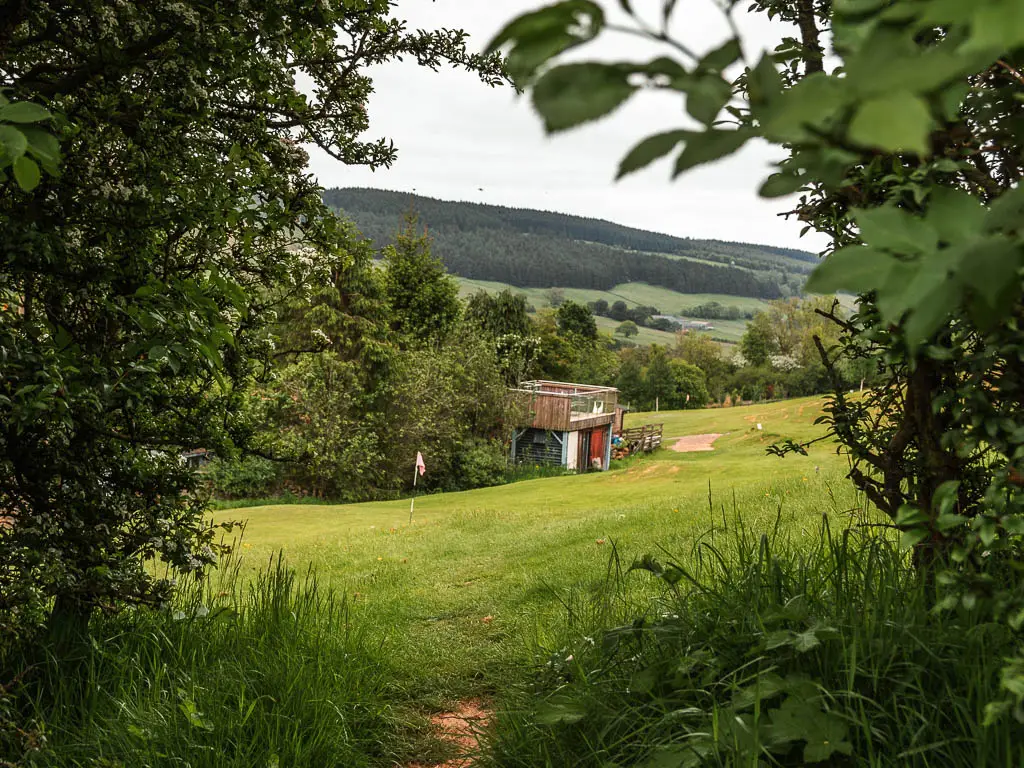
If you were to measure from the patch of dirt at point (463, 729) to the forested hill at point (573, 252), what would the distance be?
Result: 344ft

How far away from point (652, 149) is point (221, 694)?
3066 millimetres

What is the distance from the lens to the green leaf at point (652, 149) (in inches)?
26.8

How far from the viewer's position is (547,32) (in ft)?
2.16

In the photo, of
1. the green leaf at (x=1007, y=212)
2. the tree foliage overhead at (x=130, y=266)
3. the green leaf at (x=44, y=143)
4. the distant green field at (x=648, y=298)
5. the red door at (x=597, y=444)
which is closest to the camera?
the green leaf at (x=1007, y=212)

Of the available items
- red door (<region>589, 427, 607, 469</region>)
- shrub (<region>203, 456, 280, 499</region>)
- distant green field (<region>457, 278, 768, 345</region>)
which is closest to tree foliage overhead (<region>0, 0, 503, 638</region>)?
shrub (<region>203, 456, 280, 499</region>)

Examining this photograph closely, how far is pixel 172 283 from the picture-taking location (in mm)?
3207

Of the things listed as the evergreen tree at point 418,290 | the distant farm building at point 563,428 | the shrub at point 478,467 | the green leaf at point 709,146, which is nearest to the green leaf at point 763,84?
the green leaf at point 709,146

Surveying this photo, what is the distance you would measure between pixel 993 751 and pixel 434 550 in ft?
31.7

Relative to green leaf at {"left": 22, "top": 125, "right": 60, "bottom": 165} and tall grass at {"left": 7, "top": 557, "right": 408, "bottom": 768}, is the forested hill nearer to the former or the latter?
tall grass at {"left": 7, "top": 557, "right": 408, "bottom": 768}

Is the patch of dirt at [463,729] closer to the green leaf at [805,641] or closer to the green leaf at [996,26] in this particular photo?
the green leaf at [805,641]

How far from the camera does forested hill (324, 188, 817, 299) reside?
130 meters

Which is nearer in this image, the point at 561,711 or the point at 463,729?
the point at 561,711

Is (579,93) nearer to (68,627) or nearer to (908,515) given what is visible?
(908,515)

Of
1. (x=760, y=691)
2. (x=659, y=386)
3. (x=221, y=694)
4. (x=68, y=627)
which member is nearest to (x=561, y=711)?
(x=760, y=691)
